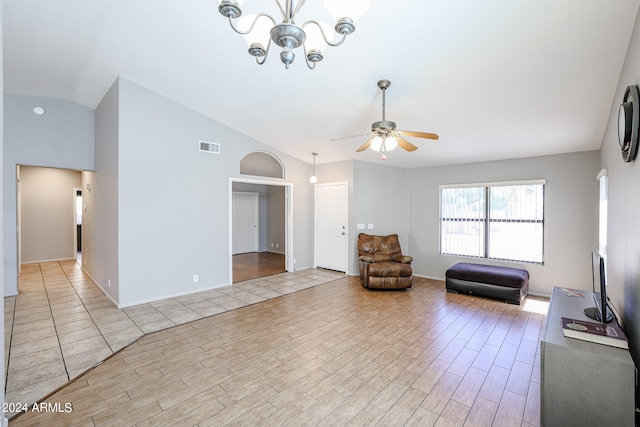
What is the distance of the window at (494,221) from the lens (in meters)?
5.21

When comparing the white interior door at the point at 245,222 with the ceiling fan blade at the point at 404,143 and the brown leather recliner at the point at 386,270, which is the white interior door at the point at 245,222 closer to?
the brown leather recliner at the point at 386,270

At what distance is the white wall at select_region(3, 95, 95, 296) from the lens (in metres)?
4.84

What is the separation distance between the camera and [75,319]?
3902 mm

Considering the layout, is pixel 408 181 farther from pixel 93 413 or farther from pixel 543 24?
pixel 93 413

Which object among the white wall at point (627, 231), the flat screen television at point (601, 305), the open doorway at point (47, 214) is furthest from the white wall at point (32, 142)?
the white wall at point (627, 231)

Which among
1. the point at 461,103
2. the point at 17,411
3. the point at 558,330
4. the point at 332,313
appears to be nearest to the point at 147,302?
the point at 17,411

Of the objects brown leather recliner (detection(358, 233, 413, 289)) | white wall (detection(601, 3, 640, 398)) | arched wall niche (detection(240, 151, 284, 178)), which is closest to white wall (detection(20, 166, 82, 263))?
arched wall niche (detection(240, 151, 284, 178))

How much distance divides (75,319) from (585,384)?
5318 mm

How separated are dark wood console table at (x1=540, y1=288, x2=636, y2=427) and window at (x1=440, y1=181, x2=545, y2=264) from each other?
12.8ft

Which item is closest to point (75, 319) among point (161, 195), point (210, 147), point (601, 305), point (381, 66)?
point (161, 195)

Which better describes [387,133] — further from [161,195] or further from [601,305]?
[161,195]

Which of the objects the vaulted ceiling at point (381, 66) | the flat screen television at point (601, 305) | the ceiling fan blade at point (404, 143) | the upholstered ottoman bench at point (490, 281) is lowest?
the upholstered ottoman bench at point (490, 281)

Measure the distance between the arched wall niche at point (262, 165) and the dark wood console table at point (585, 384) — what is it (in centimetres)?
553

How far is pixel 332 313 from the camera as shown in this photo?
420cm
